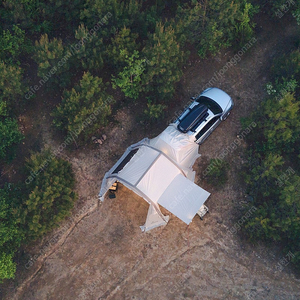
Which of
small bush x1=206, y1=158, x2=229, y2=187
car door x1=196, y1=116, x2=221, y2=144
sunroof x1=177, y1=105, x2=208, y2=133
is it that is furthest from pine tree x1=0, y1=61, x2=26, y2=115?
small bush x1=206, y1=158, x2=229, y2=187

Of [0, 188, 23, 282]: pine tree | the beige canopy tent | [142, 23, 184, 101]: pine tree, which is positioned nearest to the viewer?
[0, 188, 23, 282]: pine tree

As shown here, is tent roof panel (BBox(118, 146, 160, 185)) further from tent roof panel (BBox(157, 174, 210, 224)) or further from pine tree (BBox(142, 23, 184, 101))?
pine tree (BBox(142, 23, 184, 101))

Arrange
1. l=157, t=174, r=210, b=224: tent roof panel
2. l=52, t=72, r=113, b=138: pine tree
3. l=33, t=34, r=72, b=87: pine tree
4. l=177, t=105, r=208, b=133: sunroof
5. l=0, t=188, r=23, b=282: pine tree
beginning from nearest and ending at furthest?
l=0, t=188, r=23, b=282: pine tree, l=157, t=174, r=210, b=224: tent roof panel, l=52, t=72, r=113, b=138: pine tree, l=33, t=34, r=72, b=87: pine tree, l=177, t=105, r=208, b=133: sunroof

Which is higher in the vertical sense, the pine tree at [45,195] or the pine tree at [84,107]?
the pine tree at [84,107]

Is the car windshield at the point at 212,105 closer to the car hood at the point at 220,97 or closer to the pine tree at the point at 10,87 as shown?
the car hood at the point at 220,97

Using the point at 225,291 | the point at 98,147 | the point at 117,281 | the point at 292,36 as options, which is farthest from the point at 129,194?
the point at 292,36

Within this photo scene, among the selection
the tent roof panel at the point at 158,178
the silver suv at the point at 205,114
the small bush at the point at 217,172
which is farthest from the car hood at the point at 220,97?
the tent roof panel at the point at 158,178

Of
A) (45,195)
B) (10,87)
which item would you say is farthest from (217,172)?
(10,87)

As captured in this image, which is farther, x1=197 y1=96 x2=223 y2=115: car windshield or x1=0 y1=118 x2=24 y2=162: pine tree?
x1=197 y1=96 x2=223 y2=115: car windshield

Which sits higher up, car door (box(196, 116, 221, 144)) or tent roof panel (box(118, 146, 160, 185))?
car door (box(196, 116, 221, 144))
